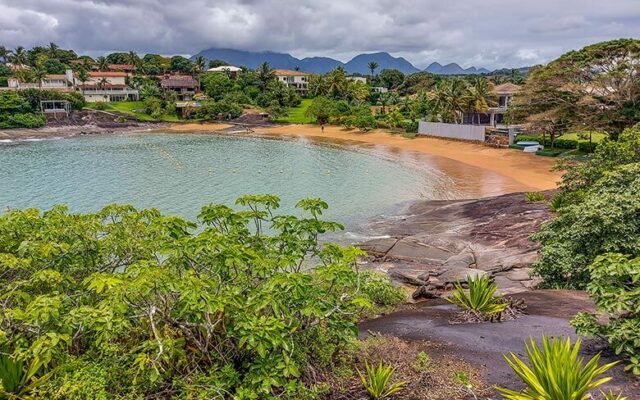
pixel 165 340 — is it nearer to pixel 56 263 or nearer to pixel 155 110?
pixel 56 263

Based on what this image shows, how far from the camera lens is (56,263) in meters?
7.61

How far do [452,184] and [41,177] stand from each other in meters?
34.2

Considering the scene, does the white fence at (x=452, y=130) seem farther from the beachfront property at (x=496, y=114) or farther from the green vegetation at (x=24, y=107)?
the green vegetation at (x=24, y=107)

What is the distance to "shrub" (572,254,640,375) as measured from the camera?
6.58 meters

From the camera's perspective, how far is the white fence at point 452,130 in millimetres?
52131

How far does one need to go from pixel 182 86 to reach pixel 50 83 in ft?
84.8

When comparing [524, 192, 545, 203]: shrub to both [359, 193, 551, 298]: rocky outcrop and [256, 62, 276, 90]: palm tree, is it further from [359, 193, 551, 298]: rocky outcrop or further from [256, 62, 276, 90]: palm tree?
[256, 62, 276, 90]: palm tree

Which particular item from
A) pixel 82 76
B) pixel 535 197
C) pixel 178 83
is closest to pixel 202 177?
pixel 535 197

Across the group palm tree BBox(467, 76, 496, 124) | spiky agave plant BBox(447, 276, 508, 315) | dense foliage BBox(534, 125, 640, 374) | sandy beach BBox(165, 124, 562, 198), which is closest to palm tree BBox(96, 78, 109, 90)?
sandy beach BBox(165, 124, 562, 198)

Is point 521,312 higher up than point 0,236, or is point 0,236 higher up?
point 0,236

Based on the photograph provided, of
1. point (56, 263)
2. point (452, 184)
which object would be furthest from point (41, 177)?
point (56, 263)

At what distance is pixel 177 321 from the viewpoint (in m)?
6.42

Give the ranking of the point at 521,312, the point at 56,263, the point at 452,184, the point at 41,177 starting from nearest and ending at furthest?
the point at 56,263 < the point at 521,312 < the point at 452,184 < the point at 41,177

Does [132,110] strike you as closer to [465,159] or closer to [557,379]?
[465,159]
